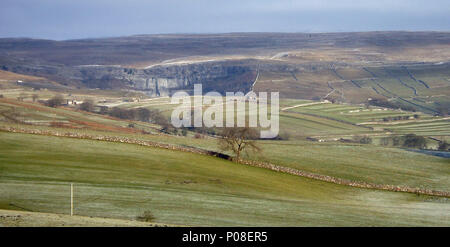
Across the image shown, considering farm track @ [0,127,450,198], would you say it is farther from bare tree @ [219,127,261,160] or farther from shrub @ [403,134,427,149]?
shrub @ [403,134,427,149]

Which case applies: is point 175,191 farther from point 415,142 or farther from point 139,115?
point 139,115

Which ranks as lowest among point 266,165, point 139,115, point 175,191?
point 139,115

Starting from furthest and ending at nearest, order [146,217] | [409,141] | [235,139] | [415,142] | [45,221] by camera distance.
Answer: [409,141]
[415,142]
[235,139]
[146,217]
[45,221]

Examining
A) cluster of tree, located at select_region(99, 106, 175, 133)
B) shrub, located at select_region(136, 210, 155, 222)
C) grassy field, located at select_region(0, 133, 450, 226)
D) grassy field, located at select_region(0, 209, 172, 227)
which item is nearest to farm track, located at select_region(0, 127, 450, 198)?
grassy field, located at select_region(0, 133, 450, 226)

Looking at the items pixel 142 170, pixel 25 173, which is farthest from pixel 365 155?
pixel 25 173

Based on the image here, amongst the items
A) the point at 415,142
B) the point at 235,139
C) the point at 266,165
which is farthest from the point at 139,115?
the point at 266,165

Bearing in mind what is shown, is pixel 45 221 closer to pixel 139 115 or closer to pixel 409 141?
pixel 409 141

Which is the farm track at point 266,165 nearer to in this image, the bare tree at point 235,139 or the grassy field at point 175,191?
the bare tree at point 235,139

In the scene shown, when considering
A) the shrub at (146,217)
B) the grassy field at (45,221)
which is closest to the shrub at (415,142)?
the shrub at (146,217)

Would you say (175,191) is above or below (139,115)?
above

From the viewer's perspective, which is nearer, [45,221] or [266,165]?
[45,221]

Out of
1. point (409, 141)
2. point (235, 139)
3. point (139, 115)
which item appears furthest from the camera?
point (139, 115)
